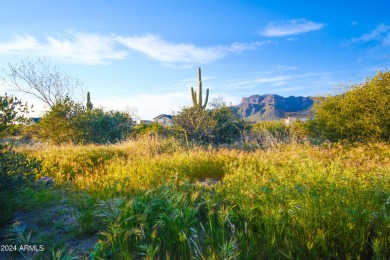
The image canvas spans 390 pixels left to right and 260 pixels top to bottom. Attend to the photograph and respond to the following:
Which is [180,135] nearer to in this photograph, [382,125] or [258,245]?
[382,125]

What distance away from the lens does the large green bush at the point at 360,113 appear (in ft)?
37.0

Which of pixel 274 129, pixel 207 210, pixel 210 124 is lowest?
pixel 207 210

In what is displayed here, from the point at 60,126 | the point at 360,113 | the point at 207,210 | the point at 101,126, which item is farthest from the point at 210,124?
the point at 207,210

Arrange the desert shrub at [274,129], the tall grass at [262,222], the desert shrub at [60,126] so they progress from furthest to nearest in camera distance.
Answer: the desert shrub at [60,126] → the desert shrub at [274,129] → the tall grass at [262,222]

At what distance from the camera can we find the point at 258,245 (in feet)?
8.78

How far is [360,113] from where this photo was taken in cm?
1181

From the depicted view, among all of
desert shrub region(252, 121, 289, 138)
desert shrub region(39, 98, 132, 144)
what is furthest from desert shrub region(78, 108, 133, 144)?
desert shrub region(252, 121, 289, 138)

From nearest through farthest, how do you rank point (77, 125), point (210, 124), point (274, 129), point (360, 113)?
point (360, 113) → point (210, 124) → point (274, 129) → point (77, 125)

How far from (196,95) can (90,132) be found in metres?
8.38

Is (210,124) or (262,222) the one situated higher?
(210,124)

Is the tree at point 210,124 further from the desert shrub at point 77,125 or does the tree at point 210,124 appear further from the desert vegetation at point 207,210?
the desert vegetation at point 207,210

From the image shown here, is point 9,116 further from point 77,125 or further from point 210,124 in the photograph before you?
point 77,125

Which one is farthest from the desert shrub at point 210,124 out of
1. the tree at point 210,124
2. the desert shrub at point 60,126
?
the desert shrub at point 60,126

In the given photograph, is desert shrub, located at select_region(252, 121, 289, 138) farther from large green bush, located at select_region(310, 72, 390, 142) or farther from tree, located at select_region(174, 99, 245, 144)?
large green bush, located at select_region(310, 72, 390, 142)
